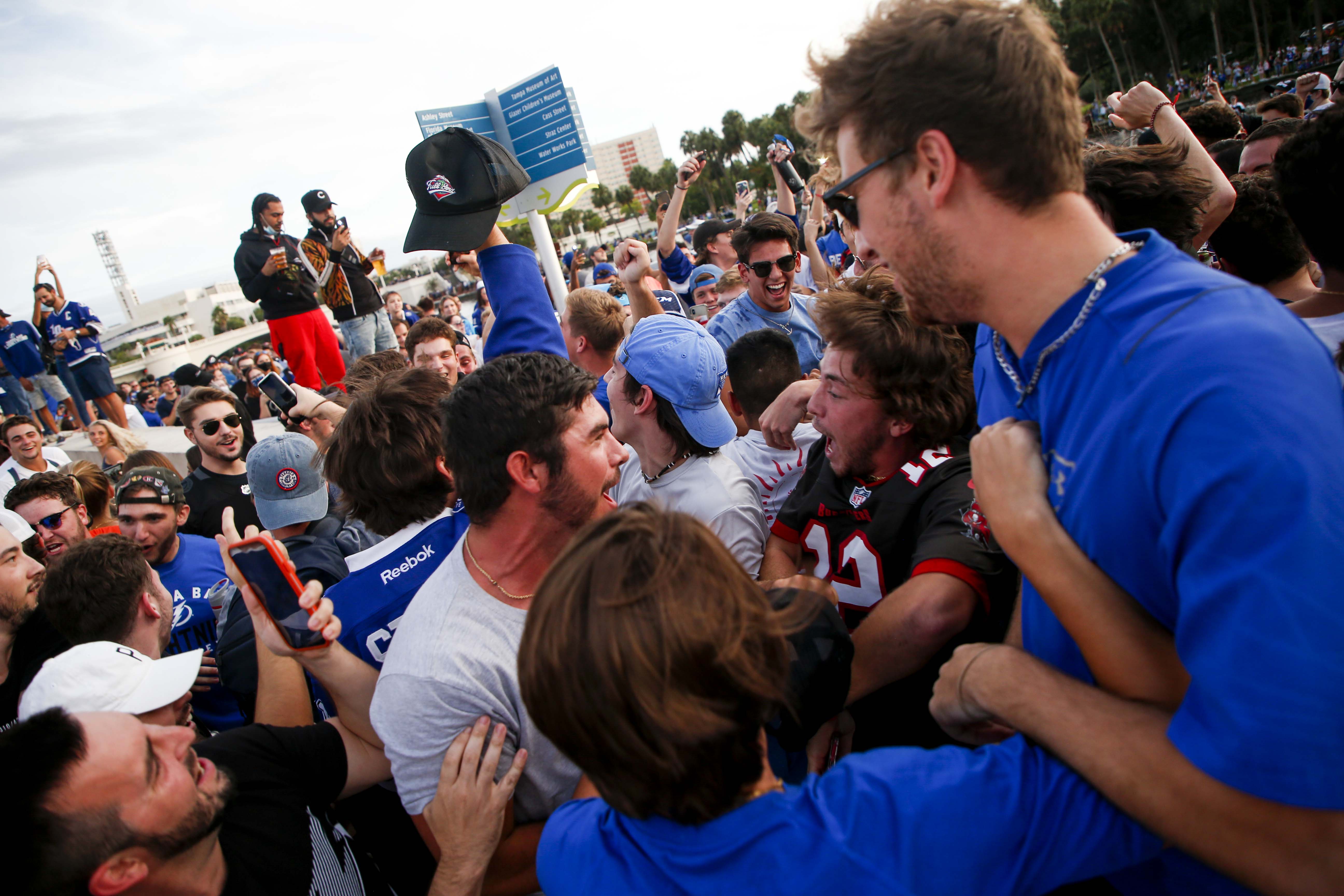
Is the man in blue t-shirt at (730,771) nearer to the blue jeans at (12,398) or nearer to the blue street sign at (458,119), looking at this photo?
the blue street sign at (458,119)

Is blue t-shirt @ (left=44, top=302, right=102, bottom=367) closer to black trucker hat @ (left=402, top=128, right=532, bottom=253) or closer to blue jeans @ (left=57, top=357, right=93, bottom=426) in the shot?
blue jeans @ (left=57, top=357, right=93, bottom=426)

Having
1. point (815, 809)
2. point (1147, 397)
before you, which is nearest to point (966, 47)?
point (1147, 397)

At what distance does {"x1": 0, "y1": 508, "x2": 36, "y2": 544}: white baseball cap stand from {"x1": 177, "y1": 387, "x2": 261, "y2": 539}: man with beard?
95 centimetres

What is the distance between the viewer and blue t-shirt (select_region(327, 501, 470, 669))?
2475 millimetres

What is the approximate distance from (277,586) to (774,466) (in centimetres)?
200

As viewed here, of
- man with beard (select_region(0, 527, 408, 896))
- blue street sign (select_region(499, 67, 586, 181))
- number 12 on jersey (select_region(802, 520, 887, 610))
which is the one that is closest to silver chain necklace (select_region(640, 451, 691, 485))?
number 12 on jersey (select_region(802, 520, 887, 610))

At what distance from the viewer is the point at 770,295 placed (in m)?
5.09

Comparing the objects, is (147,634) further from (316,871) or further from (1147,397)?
(1147,397)

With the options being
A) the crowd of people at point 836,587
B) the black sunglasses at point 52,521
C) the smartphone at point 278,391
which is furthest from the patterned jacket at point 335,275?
the crowd of people at point 836,587

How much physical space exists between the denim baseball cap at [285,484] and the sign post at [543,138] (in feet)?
17.7

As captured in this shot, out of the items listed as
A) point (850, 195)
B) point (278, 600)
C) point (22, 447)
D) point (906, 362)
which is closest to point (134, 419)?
point (22, 447)

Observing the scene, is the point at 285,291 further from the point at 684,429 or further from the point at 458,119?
the point at 684,429

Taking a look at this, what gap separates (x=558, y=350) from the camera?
3572mm

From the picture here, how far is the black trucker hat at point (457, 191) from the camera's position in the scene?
3.22 meters
